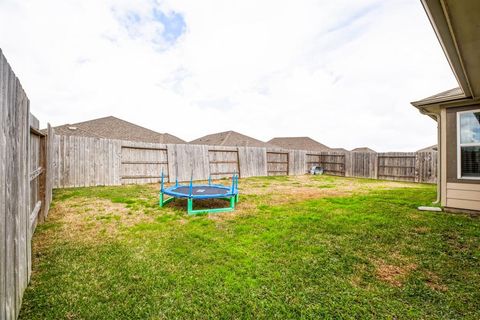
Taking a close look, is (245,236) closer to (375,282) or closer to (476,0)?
(375,282)

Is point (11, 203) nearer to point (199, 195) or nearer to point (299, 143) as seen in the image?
point (199, 195)

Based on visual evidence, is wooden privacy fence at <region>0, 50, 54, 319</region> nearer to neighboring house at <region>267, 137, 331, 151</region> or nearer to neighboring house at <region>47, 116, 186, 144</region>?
neighboring house at <region>47, 116, 186, 144</region>

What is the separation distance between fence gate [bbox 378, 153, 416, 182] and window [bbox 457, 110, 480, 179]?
8.81 meters

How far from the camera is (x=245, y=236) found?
3.58 meters

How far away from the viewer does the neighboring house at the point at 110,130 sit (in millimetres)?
15703

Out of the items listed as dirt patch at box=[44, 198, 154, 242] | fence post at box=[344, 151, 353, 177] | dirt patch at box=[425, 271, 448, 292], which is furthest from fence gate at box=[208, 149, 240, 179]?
dirt patch at box=[425, 271, 448, 292]

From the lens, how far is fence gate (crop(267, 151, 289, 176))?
14852mm

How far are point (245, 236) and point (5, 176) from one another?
294cm

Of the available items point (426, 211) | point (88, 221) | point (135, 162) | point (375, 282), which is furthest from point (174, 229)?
point (135, 162)

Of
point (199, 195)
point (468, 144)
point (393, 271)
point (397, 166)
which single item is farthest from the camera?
point (397, 166)

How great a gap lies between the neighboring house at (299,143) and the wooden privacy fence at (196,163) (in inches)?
531

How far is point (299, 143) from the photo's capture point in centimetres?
3156

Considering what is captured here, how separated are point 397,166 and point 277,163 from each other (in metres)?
7.26

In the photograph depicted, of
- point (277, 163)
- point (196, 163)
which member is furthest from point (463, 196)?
point (277, 163)
